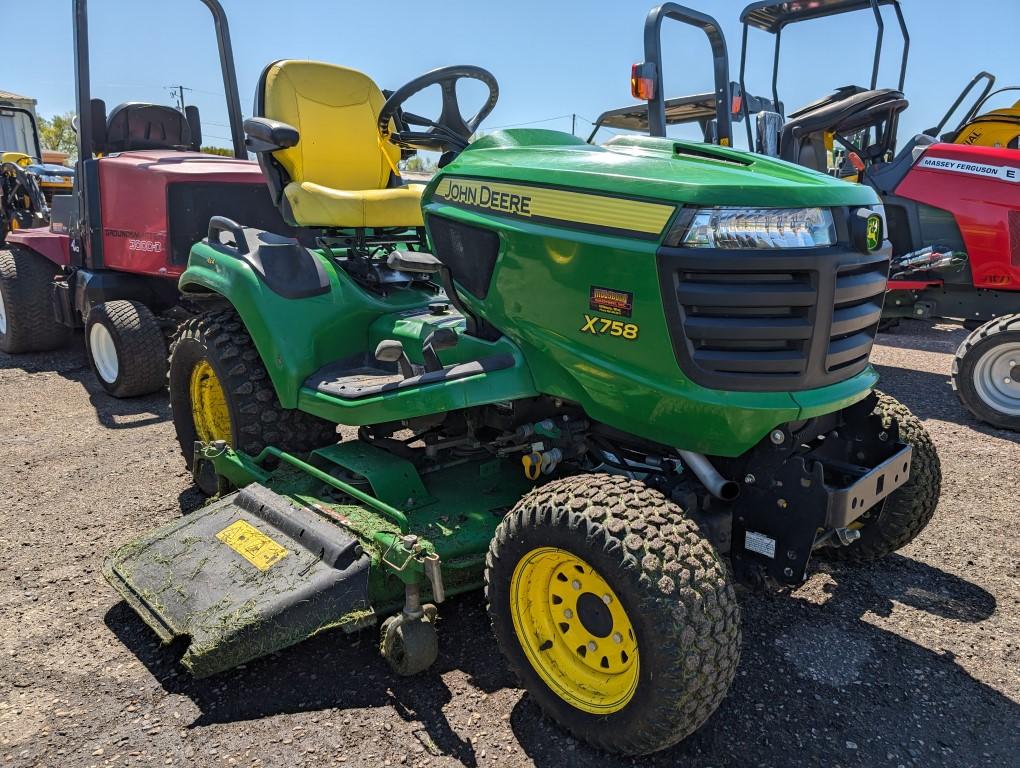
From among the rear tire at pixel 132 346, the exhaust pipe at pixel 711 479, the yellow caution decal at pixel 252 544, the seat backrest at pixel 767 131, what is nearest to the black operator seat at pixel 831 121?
the seat backrest at pixel 767 131

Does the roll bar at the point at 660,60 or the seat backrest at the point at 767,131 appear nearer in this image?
the roll bar at the point at 660,60

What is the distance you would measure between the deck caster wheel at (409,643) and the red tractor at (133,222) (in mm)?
3827

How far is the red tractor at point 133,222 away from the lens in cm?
546

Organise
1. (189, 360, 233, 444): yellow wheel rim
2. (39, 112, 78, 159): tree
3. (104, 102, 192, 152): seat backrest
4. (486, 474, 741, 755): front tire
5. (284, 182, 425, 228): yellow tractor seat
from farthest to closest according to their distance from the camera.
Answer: (39, 112, 78, 159): tree → (104, 102, 192, 152): seat backrest → (189, 360, 233, 444): yellow wheel rim → (284, 182, 425, 228): yellow tractor seat → (486, 474, 741, 755): front tire

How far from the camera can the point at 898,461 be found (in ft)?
8.30

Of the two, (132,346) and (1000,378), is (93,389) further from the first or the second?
(1000,378)

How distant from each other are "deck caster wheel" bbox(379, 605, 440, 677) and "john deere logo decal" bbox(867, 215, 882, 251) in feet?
5.52

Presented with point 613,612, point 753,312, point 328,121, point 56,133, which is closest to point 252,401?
point 328,121

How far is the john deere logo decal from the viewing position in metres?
2.27

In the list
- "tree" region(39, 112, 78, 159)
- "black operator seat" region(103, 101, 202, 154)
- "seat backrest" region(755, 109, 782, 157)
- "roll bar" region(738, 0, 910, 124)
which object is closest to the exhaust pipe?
"seat backrest" region(755, 109, 782, 157)

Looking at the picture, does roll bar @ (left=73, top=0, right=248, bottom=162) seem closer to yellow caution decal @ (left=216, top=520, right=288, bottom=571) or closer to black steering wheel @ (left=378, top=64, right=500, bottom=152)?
black steering wheel @ (left=378, top=64, right=500, bottom=152)

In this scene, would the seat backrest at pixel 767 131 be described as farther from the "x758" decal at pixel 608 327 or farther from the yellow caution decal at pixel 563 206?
the "x758" decal at pixel 608 327

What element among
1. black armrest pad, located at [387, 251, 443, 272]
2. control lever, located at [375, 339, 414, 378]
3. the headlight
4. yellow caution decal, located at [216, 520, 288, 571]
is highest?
the headlight

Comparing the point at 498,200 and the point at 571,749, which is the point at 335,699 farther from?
the point at 498,200
